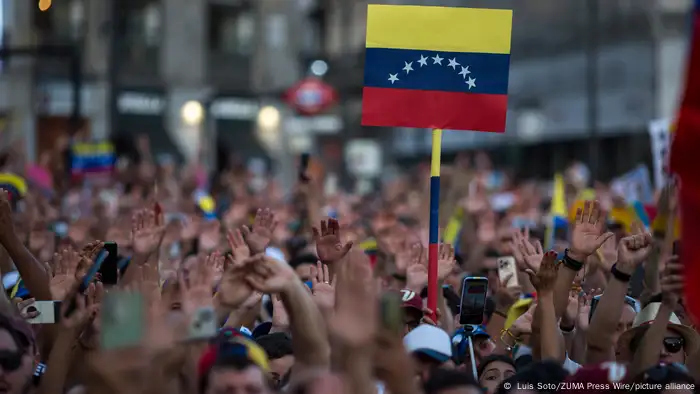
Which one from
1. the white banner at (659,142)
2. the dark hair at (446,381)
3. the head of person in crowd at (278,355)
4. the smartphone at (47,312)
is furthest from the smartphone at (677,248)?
the white banner at (659,142)

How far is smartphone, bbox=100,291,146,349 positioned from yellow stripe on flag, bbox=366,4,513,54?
2962 millimetres

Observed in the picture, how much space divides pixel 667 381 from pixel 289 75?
41.3 meters

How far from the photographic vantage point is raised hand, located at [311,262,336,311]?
6.46 metres

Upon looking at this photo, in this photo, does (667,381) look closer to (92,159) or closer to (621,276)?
(621,276)

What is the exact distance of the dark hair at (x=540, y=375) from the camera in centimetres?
540

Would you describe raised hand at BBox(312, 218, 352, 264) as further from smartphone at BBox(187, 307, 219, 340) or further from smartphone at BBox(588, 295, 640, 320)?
smartphone at BBox(187, 307, 219, 340)

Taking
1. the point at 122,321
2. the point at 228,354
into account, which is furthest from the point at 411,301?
the point at 122,321

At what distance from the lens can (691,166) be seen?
4.92 m

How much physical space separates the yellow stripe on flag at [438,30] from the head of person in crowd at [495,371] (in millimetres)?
1875

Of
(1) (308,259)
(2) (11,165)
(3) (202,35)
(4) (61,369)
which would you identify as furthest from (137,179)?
(3) (202,35)

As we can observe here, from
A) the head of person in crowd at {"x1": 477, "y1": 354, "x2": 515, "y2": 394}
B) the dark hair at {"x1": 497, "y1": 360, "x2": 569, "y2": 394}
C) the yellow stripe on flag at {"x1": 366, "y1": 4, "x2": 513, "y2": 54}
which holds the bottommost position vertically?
the head of person in crowd at {"x1": 477, "y1": 354, "x2": 515, "y2": 394}

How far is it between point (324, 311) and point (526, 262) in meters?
1.39

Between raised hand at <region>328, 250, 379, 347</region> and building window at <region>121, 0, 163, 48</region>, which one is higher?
building window at <region>121, 0, 163, 48</region>

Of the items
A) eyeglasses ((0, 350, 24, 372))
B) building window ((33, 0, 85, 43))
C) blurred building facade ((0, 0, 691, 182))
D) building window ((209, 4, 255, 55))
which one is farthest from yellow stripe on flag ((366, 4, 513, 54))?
building window ((209, 4, 255, 55))
